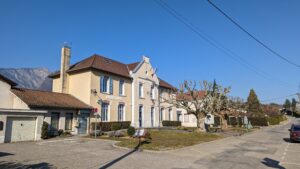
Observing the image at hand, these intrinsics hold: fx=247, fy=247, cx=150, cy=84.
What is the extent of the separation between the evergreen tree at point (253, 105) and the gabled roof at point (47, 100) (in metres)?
60.9

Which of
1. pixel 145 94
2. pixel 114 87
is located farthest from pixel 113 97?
pixel 145 94

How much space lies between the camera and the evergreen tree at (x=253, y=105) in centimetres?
7512

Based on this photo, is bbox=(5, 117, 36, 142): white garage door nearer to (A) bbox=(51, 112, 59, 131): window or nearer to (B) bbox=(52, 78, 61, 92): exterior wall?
(A) bbox=(51, 112, 59, 131): window

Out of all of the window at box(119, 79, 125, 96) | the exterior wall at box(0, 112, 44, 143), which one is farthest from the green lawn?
the window at box(119, 79, 125, 96)

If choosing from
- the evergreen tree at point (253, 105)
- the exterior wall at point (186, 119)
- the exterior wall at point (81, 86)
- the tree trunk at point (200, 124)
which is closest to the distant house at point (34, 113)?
the exterior wall at point (81, 86)

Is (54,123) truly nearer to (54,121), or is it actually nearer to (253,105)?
(54,121)

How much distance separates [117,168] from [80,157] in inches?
132

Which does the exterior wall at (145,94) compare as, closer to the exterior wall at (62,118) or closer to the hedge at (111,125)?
the hedge at (111,125)

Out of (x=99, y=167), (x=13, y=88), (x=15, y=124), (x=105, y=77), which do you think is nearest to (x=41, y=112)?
(x=15, y=124)

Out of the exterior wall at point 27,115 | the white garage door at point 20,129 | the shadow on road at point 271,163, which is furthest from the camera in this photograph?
the white garage door at point 20,129

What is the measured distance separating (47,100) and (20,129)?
15.7 feet

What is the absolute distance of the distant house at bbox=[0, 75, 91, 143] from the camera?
1952 centimetres

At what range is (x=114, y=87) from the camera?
31.8 m

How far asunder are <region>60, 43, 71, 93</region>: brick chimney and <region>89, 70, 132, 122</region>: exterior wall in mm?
4203
